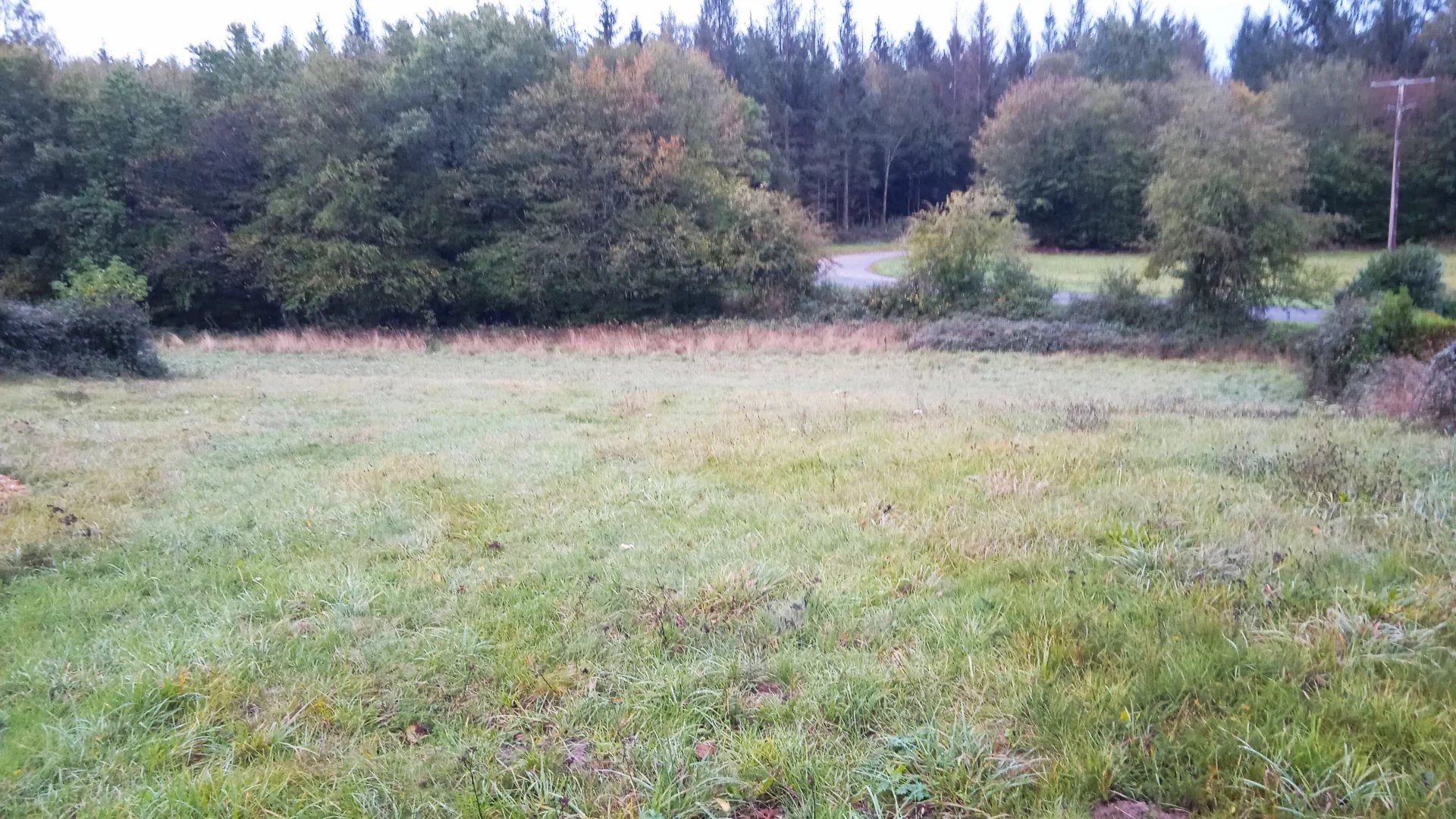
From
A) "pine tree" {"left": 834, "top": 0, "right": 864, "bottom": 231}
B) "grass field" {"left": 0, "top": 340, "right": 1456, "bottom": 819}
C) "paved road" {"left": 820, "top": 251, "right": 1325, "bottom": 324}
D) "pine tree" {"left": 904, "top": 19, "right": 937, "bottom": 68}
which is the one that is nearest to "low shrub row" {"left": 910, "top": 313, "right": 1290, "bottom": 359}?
"paved road" {"left": 820, "top": 251, "right": 1325, "bottom": 324}

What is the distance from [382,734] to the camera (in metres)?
3.26

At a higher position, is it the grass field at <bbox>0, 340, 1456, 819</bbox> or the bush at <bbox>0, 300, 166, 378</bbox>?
the bush at <bbox>0, 300, 166, 378</bbox>

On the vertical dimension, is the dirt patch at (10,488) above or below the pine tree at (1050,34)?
below

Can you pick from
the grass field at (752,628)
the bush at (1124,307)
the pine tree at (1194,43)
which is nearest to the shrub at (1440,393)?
the grass field at (752,628)

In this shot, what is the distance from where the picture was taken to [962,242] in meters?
26.8

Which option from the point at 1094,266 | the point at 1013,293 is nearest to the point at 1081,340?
the point at 1013,293

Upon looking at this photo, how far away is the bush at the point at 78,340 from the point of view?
592 inches

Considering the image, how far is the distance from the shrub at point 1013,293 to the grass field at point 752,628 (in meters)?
19.6

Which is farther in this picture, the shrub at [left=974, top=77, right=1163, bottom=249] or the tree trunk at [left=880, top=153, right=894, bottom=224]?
the tree trunk at [left=880, top=153, right=894, bottom=224]

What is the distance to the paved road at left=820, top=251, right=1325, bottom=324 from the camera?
85.7 ft

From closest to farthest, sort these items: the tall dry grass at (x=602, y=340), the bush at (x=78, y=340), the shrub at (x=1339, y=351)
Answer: the shrub at (x=1339, y=351), the bush at (x=78, y=340), the tall dry grass at (x=602, y=340)

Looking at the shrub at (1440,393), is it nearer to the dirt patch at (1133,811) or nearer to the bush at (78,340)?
the dirt patch at (1133,811)

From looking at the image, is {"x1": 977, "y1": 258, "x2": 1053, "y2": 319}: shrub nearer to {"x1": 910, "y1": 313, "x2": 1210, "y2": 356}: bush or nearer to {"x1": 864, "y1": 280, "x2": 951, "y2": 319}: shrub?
{"x1": 864, "y1": 280, "x2": 951, "y2": 319}: shrub

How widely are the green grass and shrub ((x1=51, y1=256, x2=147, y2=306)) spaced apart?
22.5 m
